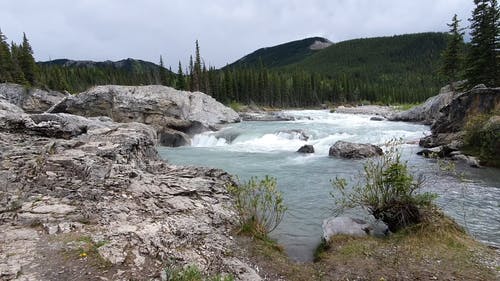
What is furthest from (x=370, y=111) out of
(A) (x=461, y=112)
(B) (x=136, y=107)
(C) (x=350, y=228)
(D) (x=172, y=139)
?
(C) (x=350, y=228)

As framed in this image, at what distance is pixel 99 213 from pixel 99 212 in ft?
0.13

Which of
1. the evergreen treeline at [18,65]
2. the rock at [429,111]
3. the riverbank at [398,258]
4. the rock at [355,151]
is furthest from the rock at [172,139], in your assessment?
the evergreen treeline at [18,65]

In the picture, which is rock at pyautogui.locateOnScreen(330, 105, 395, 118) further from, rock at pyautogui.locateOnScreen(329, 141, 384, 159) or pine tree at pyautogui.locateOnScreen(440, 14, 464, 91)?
rock at pyautogui.locateOnScreen(329, 141, 384, 159)

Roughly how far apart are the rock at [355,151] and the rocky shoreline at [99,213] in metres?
12.0

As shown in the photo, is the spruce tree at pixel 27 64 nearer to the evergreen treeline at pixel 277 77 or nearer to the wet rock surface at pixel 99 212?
the evergreen treeline at pixel 277 77

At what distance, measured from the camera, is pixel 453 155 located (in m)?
19.9

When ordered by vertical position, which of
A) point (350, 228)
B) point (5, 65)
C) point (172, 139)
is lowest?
point (350, 228)

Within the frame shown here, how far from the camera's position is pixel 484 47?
3341 cm

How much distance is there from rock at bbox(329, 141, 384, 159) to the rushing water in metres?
0.85

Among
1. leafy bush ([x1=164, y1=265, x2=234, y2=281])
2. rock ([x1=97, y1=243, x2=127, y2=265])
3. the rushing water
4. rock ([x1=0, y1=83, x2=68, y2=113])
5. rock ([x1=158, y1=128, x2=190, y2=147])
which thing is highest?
rock ([x1=0, y1=83, x2=68, y2=113])

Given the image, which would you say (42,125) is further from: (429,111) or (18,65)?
(18,65)

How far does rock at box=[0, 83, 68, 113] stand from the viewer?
49562 mm

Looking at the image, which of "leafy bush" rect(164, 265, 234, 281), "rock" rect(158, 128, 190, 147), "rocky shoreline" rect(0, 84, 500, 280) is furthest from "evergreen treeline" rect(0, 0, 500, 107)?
"leafy bush" rect(164, 265, 234, 281)

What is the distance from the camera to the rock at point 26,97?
49562mm
